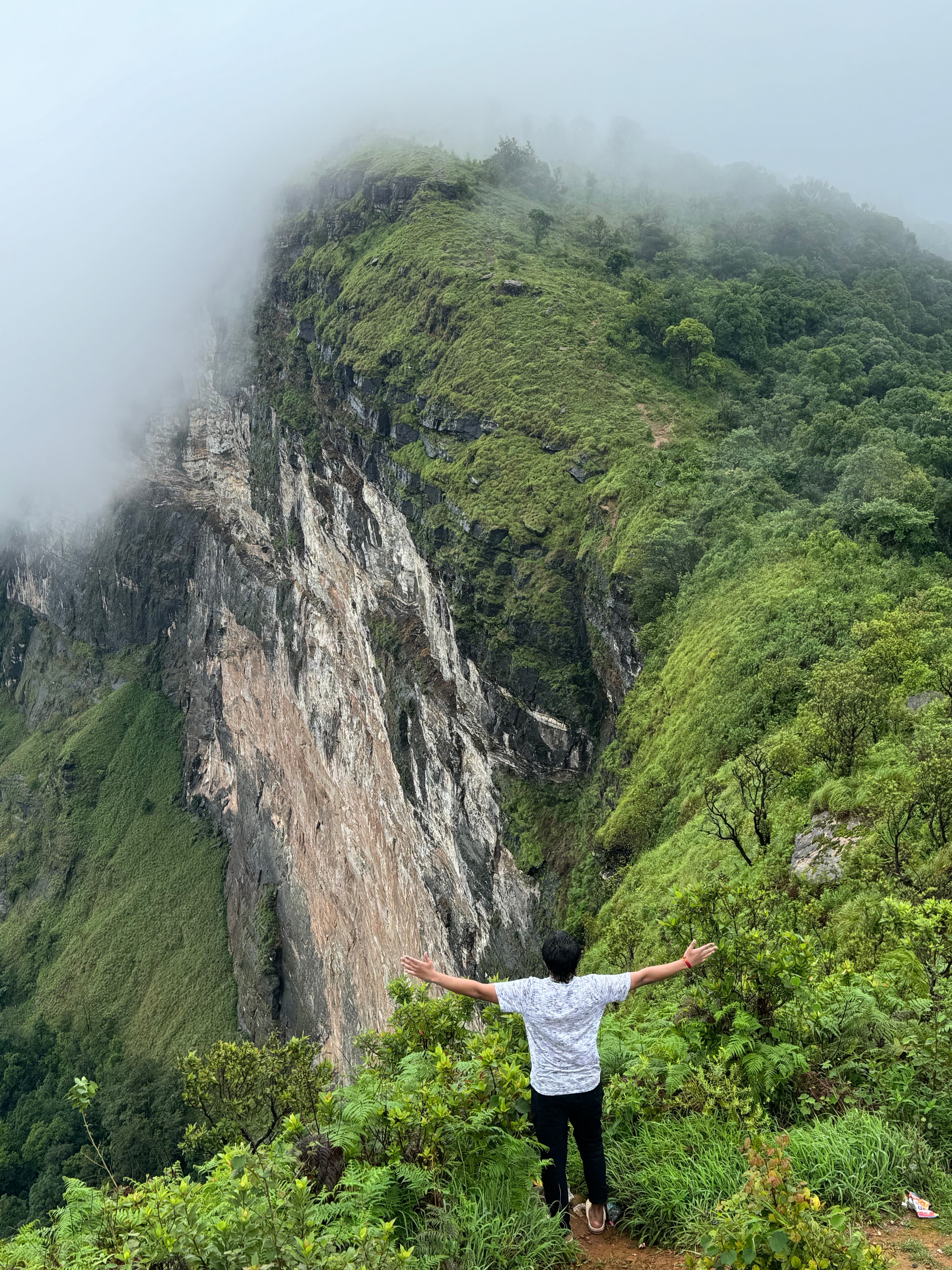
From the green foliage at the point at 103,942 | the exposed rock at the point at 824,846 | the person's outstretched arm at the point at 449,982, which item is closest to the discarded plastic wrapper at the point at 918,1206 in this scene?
the person's outstretched arm at the point at 449,982

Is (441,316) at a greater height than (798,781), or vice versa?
(441,316)

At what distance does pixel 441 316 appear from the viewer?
125 ft

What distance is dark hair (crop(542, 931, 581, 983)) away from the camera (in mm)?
4832

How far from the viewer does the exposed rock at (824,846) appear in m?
9.66

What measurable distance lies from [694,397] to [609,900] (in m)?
23.5

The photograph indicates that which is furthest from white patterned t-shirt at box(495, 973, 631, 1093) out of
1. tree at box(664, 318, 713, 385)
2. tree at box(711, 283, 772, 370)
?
tree at box(711, 283, 772, 370)

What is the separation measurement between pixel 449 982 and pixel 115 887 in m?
73.4

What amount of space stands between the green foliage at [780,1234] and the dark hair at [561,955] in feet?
4.70

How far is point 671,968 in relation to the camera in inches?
203

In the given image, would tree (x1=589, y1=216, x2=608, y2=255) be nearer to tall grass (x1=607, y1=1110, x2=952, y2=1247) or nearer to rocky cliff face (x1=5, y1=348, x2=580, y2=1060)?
rocky cliff face (x1=5, y1=348, x2=580, y2=1060)

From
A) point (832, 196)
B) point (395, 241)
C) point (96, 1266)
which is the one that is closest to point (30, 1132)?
point (395, 241)

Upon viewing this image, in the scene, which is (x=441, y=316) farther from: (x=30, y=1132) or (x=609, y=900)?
(x=30, y=1132)

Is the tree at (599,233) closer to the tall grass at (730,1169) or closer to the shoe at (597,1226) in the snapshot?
the tall grass at (730,1169)

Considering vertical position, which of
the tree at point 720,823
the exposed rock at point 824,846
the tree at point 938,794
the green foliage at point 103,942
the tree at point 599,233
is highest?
the tree at point 599,233
